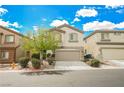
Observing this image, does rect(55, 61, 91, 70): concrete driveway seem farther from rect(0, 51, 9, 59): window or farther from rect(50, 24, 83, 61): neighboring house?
rect(0, 51, 9, 59): window

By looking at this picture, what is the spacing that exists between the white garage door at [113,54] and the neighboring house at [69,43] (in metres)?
3.37

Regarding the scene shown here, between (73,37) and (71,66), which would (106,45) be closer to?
→ (73,37)

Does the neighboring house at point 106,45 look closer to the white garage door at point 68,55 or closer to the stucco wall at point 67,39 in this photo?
the stucco wall at point 67,39

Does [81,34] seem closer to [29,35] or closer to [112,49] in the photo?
[112,49]

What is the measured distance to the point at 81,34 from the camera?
96.1ft

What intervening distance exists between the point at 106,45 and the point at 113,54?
1707mm

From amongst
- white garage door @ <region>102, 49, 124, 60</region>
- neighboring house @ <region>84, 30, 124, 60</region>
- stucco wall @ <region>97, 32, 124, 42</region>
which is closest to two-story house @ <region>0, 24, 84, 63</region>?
neighboring house @ <region>84, 30, 124, 60</region>

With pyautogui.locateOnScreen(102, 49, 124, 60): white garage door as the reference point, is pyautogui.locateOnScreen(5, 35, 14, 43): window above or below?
above

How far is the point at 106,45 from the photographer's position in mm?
28844

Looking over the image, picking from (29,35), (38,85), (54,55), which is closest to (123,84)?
(38,85)

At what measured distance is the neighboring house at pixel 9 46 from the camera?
25214 millimetres

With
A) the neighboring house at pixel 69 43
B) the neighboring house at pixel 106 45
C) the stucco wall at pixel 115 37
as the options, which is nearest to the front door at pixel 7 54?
the neighboring house at pixel 69 43

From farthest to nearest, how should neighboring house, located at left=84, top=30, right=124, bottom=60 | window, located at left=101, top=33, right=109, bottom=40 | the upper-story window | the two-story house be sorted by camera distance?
window, located at left=101, top=33, right=109, bottom=40 → the upper-story window → neighboring house, located at left=84, top=30, right=124, bottom=60 → the two-story house

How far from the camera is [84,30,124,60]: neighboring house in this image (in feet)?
91.8
